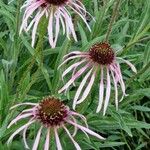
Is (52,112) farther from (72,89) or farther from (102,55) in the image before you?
(72,89)

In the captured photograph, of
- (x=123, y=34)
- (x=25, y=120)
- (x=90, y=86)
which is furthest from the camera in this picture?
(x=123, y=34)

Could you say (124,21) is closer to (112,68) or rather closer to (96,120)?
(96,120)

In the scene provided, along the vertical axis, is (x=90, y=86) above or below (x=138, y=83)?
above

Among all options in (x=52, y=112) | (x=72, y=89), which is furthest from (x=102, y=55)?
(x=72, y=89)

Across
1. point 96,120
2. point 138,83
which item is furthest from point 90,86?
point 138,83

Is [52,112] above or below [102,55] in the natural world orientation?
below
